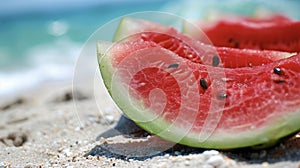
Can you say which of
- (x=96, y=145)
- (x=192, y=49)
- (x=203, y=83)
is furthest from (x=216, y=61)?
(x=96, y=145)

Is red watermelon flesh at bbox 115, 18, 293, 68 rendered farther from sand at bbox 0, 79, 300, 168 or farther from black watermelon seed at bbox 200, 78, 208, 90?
sand at bbox 0, 79, 300, 168

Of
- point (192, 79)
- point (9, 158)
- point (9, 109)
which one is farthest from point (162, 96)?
point (9, 109)

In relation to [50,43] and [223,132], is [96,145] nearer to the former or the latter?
[223,132]

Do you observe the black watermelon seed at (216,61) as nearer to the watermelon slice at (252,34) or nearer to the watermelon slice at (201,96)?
the watermelon slice at (201,96)

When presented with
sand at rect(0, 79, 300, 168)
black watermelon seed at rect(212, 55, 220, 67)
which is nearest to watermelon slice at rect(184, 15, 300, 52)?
black watermelon seed at rect(212, 55, 220, 67)

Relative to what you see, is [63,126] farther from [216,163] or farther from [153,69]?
[216,163]
